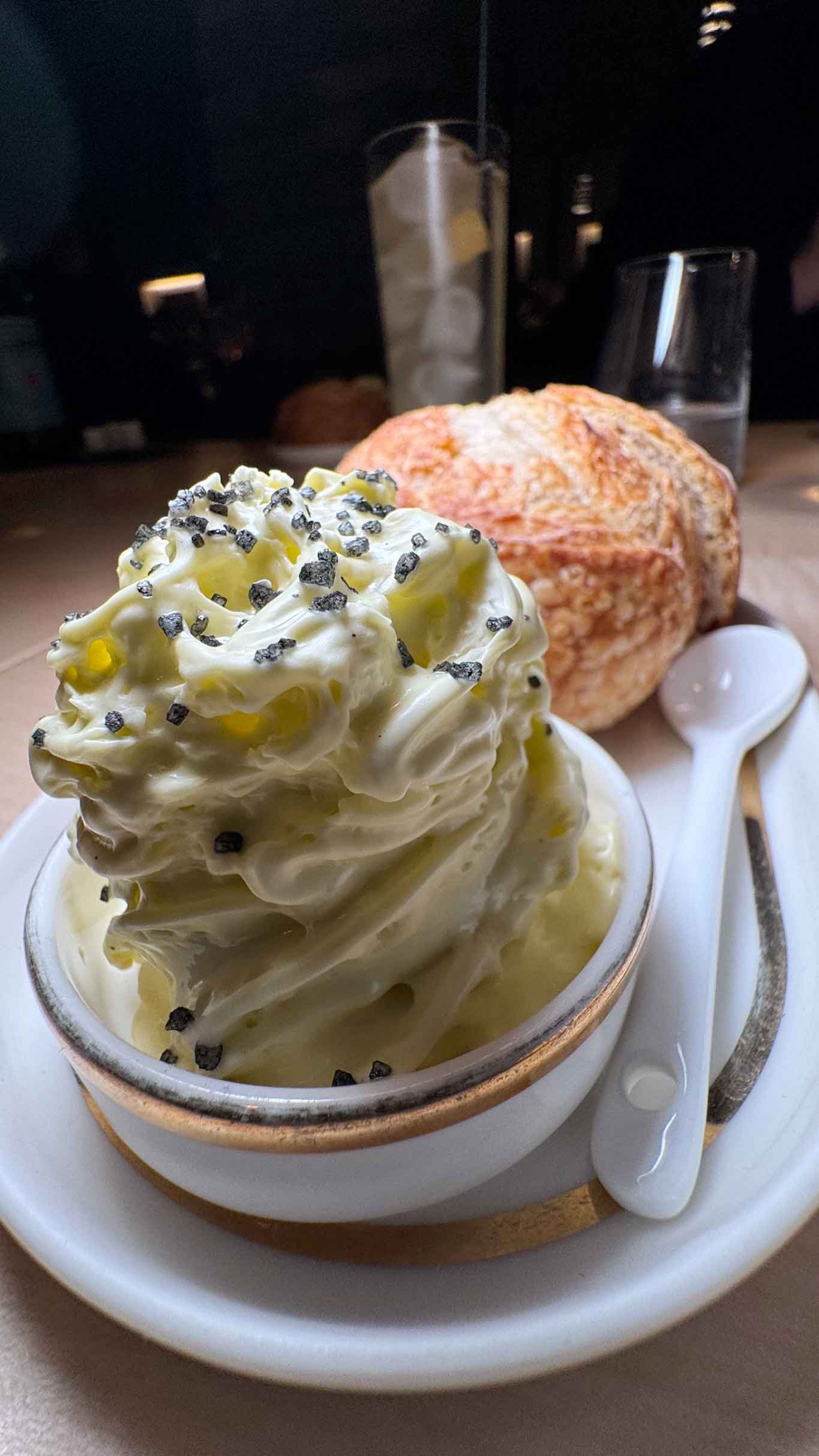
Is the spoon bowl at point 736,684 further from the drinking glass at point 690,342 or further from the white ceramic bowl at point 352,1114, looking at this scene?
the drinking glass at point 690,342

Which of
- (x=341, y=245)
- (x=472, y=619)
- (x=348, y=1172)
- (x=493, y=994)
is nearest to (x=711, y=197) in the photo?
(x=341, y=245)

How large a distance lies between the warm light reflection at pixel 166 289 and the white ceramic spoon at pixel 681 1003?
137 centimetres

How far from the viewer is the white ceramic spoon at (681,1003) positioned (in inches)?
18.3

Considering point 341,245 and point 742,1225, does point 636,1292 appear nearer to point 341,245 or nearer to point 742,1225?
point 742,1225

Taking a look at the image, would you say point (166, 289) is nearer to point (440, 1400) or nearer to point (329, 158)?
point (329, 158)

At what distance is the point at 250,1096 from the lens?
41cm

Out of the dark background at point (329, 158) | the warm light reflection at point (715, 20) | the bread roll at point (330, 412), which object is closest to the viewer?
the dark background at point (329, 158)

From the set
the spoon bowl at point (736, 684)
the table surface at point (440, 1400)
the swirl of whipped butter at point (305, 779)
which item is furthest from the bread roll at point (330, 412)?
the table surface at point (440, 1400)

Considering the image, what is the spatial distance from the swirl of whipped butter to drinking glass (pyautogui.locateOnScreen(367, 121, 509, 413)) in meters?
1.24

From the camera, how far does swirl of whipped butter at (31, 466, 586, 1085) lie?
0.42 meters

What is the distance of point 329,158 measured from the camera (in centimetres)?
167

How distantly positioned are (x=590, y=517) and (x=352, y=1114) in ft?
2.23

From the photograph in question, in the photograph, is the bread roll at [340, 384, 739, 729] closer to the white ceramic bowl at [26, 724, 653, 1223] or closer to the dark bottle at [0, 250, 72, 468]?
the white ceramic bowl at [26, 724, 653, 1223]

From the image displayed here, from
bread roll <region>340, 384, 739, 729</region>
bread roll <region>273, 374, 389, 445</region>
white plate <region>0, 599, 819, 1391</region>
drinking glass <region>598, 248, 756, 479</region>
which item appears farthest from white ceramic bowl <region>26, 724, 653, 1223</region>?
bread roll <region>273, 374, 389, 445</region>
